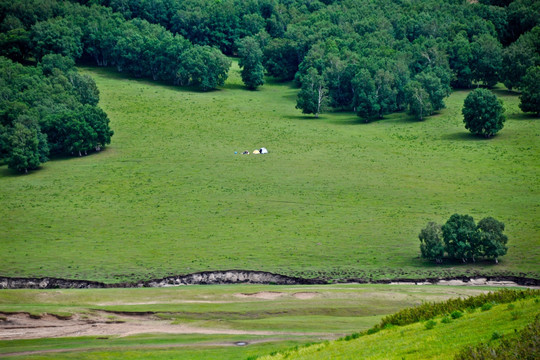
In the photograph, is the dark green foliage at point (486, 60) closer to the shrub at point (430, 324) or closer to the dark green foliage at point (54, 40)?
the dark green foliage at point (54, 40)

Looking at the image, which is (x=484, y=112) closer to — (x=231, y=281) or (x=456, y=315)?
(x=231, y=281)

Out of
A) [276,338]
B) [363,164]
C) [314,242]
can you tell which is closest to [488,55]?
[363,164]

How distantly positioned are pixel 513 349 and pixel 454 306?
36.0 ft

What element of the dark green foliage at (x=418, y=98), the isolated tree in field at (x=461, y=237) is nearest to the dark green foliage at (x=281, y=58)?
the dark green foliage at (x=418, y=98)

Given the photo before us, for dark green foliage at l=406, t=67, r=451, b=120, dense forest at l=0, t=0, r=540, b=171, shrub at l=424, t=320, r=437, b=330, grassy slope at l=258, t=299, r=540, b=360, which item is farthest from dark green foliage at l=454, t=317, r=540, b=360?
dark green foliage at l=406, t=67, r=451, b=120

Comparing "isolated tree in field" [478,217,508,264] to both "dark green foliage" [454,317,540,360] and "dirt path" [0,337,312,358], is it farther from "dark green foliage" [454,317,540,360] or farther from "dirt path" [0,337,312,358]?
A: "dark green foliage" [454,317,540,360]

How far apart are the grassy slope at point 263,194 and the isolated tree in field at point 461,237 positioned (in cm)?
225

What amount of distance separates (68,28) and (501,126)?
103714 mm

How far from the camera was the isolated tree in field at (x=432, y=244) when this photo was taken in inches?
2874

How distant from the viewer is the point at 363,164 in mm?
111625

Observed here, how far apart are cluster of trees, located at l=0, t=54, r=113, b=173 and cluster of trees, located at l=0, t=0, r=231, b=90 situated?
2394cm

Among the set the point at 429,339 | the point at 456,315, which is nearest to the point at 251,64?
the point at 456,315

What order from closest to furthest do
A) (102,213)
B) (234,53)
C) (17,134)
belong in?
(102,213) < (17,134) < (234,53)

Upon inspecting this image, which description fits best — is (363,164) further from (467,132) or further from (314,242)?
(314,242)
